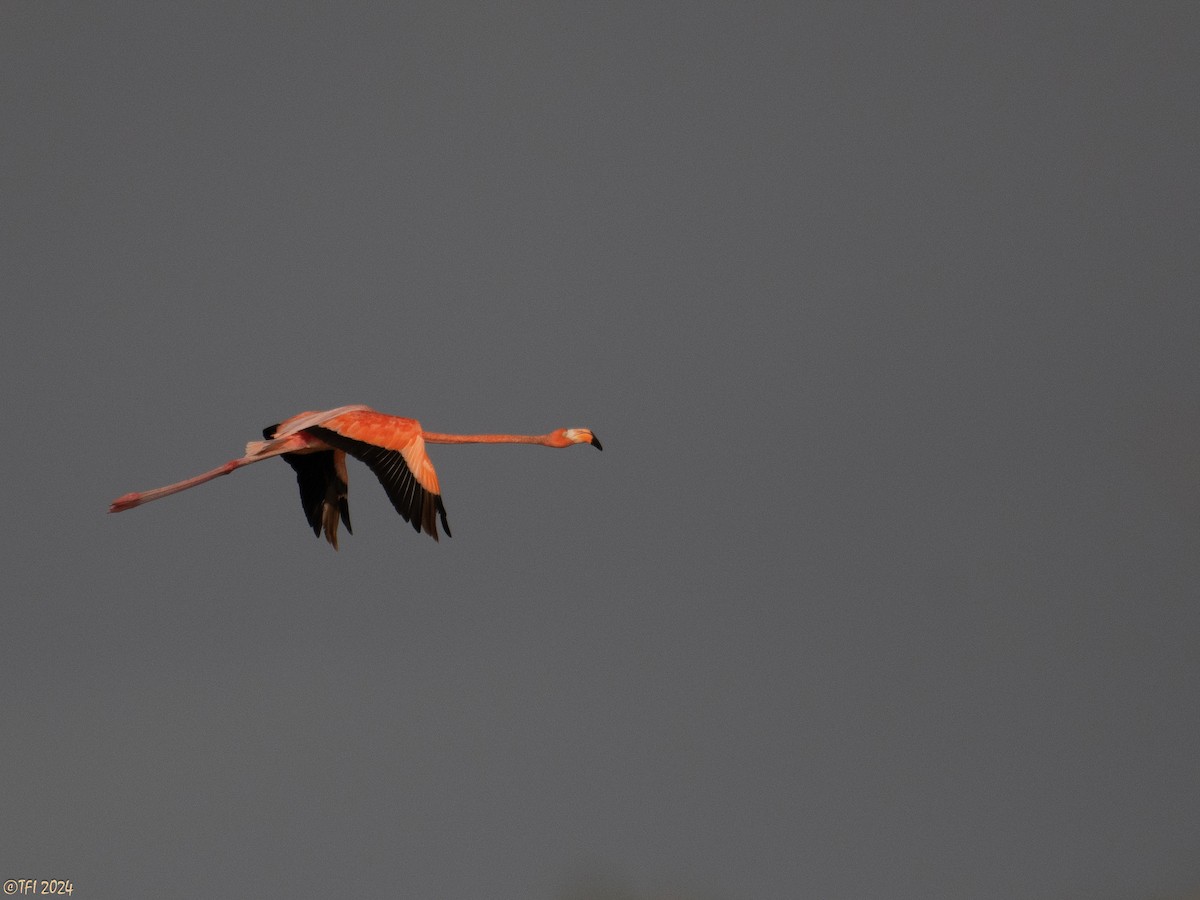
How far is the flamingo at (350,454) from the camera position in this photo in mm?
13953

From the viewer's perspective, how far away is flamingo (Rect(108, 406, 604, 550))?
13953mm

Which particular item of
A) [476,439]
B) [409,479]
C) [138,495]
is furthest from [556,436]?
[138,495]

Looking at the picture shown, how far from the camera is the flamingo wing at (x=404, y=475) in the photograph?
13.8 m

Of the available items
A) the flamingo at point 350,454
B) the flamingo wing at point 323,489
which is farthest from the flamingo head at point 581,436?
the flamingo wing at point 323,489

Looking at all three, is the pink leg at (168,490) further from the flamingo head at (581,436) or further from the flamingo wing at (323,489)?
the flamingo head at (581,436)

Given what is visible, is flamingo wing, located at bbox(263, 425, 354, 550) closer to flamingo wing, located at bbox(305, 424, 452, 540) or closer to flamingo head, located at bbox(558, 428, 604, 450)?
flamingo wing, located at bbox(305, 424, 452, 540)

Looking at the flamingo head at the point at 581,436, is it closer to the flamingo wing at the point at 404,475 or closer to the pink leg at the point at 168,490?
the flamingo wing at the point at 404,475

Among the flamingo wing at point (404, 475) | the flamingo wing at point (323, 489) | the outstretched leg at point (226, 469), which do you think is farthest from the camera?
the flamingo wing at point (323, 489)

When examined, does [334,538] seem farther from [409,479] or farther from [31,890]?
[31,890]

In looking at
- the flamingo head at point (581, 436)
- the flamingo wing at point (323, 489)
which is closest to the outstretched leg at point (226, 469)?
the flamingo wing at point (323, 489)

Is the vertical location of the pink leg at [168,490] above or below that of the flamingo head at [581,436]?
above

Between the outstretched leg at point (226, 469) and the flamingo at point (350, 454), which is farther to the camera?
the outstretched leg at point (226, 469)

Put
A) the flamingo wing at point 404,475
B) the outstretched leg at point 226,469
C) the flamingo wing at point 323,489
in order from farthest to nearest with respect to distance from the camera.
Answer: the flamingo wing at point 323,489 → the outstretched leg at point 226,469 → the flamingo wing at point 404,475

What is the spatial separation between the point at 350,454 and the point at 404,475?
49cm
